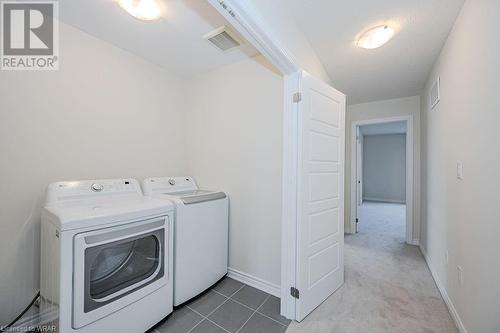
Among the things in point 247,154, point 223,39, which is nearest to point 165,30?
point 223,39

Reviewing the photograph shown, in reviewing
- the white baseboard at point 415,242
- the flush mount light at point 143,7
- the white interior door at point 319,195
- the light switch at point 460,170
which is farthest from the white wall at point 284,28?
the white baseboard at point 415,242

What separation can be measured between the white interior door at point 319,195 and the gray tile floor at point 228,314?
0.26 metres

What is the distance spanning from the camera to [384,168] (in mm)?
7070

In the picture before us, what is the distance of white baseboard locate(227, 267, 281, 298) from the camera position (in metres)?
1.90

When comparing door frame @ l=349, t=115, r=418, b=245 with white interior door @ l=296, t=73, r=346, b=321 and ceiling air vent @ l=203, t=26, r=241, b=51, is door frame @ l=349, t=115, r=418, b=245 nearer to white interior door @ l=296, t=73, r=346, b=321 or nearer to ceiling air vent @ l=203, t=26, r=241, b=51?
white interior door @ l=296, t=73, r=346, b=321

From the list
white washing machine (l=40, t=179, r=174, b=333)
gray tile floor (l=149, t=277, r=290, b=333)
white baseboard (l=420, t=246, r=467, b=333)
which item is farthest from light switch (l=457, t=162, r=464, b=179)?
white washing machine (l=40, t=179, r=174, b=333)

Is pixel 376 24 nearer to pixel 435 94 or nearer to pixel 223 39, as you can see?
pixel 435 94

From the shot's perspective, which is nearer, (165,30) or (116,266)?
(116,266)

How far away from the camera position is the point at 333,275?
1926mm

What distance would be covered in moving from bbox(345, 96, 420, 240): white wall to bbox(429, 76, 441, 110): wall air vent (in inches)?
33.7

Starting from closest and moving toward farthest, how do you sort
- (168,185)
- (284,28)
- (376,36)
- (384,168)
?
(284,28) → (376,36) → (168,185) → (384,168)

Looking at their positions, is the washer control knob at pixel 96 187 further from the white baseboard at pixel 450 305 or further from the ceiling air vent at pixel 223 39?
the white baseboard at pixel 450 305

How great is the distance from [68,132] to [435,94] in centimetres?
360

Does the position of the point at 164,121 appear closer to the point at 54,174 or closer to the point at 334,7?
the point at 54,174
